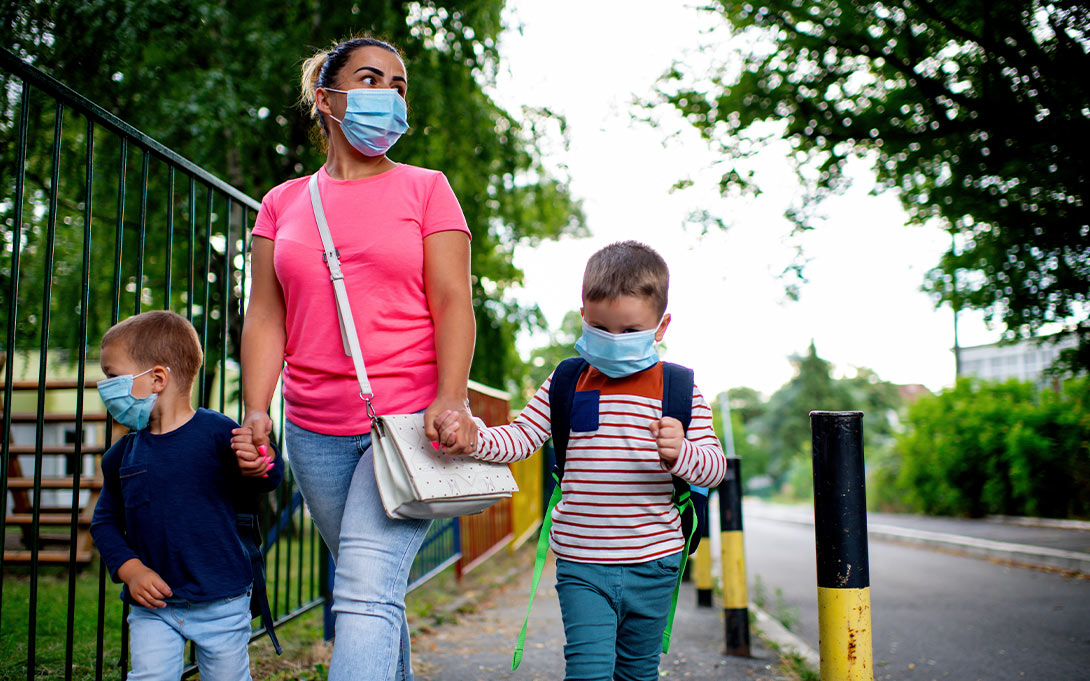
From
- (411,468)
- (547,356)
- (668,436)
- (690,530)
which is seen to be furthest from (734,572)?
(547,356)

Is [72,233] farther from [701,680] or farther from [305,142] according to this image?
[701,680]

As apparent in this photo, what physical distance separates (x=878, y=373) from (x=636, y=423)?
66.9 metres

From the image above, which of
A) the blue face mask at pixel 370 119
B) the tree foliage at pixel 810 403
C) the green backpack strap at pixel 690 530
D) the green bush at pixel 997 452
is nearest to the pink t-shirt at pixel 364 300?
the blue face mask at pixel 370 119

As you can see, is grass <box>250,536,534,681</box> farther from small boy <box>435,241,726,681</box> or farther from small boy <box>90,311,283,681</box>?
small boy <box>435,241,726,681</box>

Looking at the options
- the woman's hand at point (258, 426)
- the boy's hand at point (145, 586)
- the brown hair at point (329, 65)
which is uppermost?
the brown hair at point (329, 65)

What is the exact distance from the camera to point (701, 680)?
157 inches

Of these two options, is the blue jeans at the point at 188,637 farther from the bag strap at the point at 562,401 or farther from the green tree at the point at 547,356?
the green tree at the point at 547,356

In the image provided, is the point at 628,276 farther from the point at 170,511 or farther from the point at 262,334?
the point at 170,511

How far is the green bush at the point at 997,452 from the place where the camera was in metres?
13.0

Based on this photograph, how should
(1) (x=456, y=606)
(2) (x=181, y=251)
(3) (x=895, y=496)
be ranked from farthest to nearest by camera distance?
(3) (x=895, y=496) < (2) (x=181, y=251) < (1) (x=456, y=606)

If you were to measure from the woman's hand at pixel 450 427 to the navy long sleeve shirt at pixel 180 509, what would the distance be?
1.66 feet

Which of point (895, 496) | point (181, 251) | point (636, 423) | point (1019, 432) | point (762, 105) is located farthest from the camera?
point (895, 496)

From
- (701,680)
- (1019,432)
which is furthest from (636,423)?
(1019,432)

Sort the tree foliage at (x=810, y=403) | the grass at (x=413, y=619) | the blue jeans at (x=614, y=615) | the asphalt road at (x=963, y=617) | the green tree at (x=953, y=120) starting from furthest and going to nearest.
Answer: the tree foliage at (x=810, y=403)
the green tree at (x=953, y=120)
the asphalt road at (x=963, y=617)
the grass at (x=413, y=619)
the blue jeans at (x=614, y=615)
